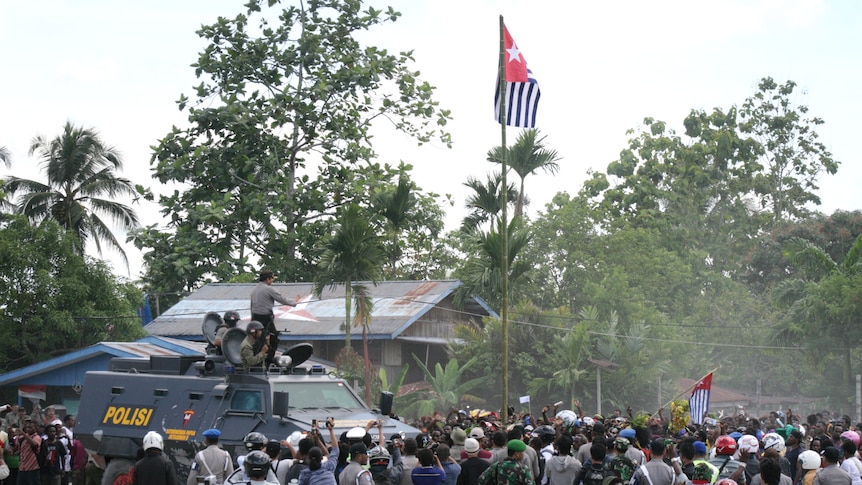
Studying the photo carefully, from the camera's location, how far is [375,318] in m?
35.0

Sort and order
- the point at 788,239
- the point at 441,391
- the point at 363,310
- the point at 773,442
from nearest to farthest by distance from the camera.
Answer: the point at 773,442, the point at 363,310, the point at 441,391, the point at 788,239

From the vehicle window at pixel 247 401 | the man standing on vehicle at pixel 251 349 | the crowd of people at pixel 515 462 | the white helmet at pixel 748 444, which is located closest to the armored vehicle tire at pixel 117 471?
the crowd of people at pixel 515 462

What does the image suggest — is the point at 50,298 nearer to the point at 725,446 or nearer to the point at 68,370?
the point at 68,370

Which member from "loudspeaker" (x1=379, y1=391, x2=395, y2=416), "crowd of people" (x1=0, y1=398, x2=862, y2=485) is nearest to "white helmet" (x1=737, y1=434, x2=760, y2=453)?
"crowd of people" (x1=0, y1=398, x2=862, y2=485)

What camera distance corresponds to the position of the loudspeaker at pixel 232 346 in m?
17.0

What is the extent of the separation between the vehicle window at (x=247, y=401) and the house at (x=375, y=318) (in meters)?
17.1

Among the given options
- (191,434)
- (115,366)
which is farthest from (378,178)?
(191,434)

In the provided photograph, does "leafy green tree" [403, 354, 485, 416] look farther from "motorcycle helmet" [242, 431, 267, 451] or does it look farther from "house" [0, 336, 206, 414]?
"motorcycle helmet" [242, 431, 267, 451]

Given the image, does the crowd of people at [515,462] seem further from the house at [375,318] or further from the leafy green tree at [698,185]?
the leafy green tree at [698,185]

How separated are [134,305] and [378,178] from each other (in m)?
9.82

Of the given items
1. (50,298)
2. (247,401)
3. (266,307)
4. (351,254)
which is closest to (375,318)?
(351,254)

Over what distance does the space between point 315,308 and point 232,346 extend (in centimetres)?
1954

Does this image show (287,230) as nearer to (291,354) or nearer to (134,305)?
(134,305)

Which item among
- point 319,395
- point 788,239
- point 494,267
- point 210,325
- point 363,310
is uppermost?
point 788,239
